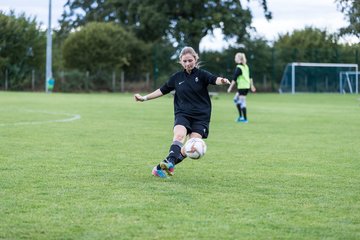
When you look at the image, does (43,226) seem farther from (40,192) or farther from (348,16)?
(348,16)

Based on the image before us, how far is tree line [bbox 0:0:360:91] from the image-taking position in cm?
4875

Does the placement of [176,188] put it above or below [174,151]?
below

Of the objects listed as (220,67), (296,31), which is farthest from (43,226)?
(296,31)

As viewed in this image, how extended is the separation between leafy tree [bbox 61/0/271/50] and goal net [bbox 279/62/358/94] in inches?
269

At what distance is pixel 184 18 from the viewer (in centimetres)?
5572

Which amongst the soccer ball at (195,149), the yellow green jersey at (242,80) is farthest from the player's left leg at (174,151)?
the yellow green jersey at (242,80)

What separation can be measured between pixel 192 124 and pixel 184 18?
1877 inches

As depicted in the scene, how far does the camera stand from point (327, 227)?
18.5 ft

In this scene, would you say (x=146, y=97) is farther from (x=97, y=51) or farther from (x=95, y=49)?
(x=95, y=49)

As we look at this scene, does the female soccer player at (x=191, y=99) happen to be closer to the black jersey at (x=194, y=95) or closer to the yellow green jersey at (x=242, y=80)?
the black jersey at (x=194, y=95)

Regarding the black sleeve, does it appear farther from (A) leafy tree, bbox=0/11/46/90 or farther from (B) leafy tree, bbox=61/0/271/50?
(B) leafy tree, bbox=61/0/271/50

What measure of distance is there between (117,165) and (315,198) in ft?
10.2

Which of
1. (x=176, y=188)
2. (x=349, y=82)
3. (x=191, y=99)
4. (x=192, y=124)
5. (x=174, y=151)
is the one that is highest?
(x=349, y=82)

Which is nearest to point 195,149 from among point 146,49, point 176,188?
point 176,188
